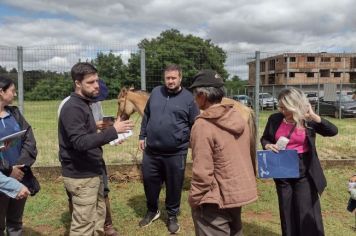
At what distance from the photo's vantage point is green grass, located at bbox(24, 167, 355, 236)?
555 centimetres

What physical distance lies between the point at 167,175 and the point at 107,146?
563 cm

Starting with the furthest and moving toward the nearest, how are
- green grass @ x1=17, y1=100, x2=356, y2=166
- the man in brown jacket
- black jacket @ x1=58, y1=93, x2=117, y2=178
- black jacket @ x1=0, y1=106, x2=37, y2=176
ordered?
green grass @ x1=17, y1=100, x2=356, y2=166 → black jacket @ x1=0, y1=106, x2=37, y2=176 → black jacket @ x1=58, y1=93, x2=117, y2=178 → the man in brown jacket

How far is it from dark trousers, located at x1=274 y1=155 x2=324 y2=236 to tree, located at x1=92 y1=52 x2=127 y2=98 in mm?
4149


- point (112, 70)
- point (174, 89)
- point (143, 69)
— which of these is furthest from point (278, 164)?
point (112, 70)

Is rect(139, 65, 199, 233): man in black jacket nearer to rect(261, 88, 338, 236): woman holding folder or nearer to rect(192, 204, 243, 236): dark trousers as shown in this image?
rect(261, 88, 338, 236): woman holding folder

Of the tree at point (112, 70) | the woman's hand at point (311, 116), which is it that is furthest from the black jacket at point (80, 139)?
the tree at point (112, 70)

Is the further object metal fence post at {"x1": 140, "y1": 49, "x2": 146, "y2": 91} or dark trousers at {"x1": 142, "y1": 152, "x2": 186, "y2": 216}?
metal fence post at {"x1": 140, "y1": 49, "x2": 146, "y2": 91}

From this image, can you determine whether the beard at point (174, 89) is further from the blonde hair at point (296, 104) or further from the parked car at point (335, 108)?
the parked car at point (335, 108)

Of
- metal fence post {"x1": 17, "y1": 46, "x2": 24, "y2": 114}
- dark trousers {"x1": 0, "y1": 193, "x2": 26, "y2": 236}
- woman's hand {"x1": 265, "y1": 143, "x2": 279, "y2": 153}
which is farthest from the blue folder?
metal fence post {"x1": 17, "y1": 46, "x2": 24, "y2": 114}

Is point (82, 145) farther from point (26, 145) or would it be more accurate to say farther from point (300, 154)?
point (300, 154)

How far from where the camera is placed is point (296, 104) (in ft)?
13.0

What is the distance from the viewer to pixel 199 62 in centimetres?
841

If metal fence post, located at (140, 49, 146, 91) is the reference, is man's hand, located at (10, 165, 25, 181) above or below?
below

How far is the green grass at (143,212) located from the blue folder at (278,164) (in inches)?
63.8
